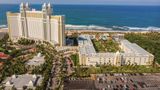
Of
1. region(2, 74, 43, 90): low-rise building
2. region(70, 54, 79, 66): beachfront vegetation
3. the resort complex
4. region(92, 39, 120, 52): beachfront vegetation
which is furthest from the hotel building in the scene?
region(2, 74, 43, 90): low-rise building

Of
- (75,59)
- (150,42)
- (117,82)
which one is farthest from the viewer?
(150,42)

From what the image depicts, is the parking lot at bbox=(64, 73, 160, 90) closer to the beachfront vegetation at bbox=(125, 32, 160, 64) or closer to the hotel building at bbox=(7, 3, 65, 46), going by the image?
the beachfront vegetation at bbox=(125, 32, 160, 64)

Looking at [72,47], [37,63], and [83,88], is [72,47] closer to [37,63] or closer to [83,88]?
[37,63]

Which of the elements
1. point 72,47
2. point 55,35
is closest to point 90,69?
point 72,47

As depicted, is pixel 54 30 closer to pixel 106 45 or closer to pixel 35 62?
pixel 35 62

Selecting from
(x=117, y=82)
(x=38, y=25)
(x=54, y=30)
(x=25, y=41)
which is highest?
(x=38, y=25)

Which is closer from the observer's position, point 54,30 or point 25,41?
point 54,30

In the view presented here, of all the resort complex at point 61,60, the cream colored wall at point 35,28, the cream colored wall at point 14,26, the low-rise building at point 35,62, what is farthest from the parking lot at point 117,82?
the cream colored wall at point 14,26

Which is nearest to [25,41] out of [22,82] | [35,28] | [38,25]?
[35,28]
